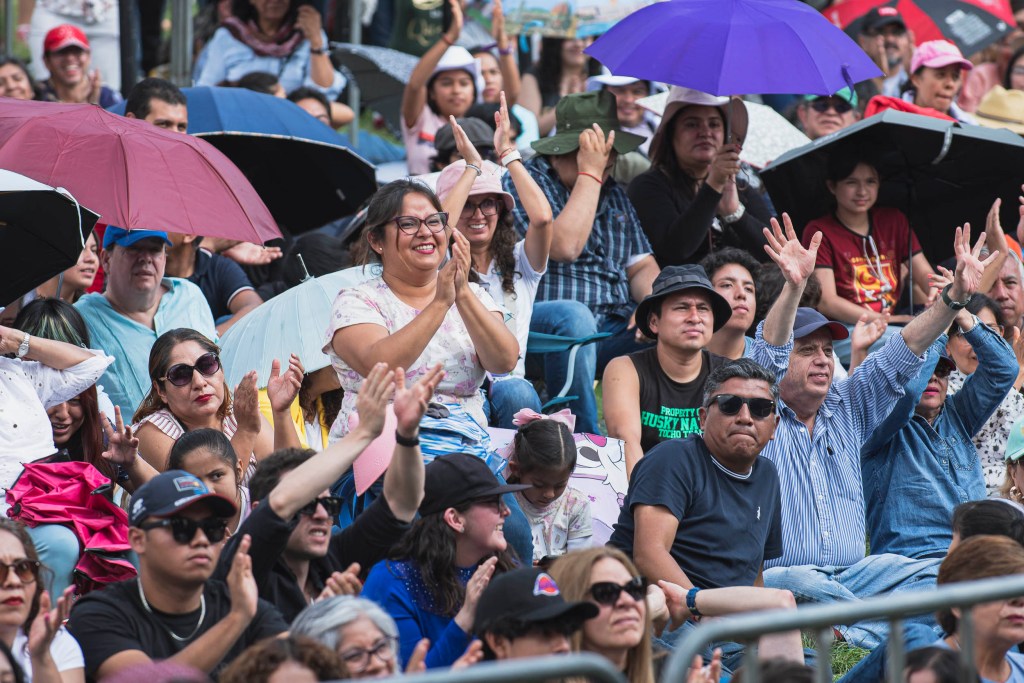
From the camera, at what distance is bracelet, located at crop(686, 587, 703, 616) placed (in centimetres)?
557

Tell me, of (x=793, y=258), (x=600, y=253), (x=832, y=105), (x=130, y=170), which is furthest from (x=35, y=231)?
(x=832, y=105)

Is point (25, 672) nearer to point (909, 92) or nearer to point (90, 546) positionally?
point (90, 546)

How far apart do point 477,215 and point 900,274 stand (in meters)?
3.04

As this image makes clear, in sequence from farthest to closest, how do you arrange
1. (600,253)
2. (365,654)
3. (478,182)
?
(600,253), (478,182), (365,654)

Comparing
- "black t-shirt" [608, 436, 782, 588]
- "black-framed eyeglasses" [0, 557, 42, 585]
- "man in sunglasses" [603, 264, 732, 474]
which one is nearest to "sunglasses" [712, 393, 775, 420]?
"black t-shirt" [608, 436, 782, 588]

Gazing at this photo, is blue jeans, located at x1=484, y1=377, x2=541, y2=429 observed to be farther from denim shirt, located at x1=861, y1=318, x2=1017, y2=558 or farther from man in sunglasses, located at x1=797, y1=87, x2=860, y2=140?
man in sunglasses, located at x1=797, y1=87, x2=860, y2=140

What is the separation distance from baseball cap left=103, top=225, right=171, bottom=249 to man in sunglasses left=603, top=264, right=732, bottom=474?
84.3 inches

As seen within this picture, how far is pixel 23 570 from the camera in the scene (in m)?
4.54

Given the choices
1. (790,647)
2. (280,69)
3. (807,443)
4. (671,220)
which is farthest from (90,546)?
(280,69)

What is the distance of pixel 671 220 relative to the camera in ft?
27.5

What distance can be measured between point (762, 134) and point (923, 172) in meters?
1.80

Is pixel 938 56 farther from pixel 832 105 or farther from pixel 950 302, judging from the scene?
pixel 950 302

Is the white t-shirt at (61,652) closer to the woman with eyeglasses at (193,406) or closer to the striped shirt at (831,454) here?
the woman with eyeglasses at (193,406)

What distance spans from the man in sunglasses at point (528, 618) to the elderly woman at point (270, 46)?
7.16m
